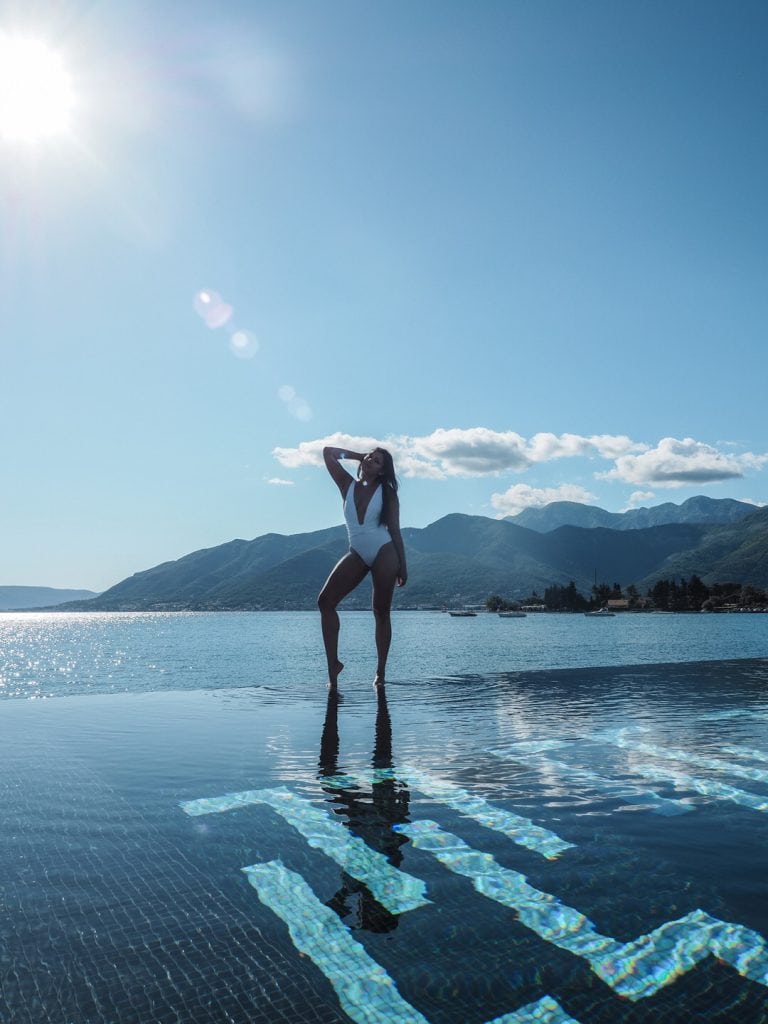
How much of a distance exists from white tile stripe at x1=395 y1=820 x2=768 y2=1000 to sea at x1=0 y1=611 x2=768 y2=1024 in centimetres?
1

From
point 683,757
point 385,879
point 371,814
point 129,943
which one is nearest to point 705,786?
point 683,757

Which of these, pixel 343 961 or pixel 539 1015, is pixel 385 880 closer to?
pixel 343 961

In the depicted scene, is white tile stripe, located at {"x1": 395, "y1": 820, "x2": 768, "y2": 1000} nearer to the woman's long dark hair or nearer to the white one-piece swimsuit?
the white one-piece swimsuit

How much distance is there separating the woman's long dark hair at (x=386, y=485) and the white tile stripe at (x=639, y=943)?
271 inches

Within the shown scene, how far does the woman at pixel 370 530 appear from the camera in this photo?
9617 mm

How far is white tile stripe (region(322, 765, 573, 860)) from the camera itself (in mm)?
3550

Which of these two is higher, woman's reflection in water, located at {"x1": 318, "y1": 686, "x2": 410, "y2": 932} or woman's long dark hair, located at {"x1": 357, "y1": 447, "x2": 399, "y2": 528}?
woman's long dark hair, located at {"x1": 357, "y1": 447, "x2": 399, "y2": 528}

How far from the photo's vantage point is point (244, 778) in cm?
501

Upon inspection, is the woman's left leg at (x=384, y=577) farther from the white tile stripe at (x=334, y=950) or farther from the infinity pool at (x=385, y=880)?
the white tile stripe at (x=334, y=950)

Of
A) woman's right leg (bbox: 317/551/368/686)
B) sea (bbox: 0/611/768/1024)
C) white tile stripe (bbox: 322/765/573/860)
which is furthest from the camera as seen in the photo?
woman's right leg (bbox: 317/551/368/686)

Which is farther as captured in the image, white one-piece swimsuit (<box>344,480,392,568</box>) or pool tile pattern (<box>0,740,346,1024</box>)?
white one-piece swimsuit (<box>344,480,392,568</box>)

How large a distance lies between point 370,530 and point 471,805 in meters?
5.63

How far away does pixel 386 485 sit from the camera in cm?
972

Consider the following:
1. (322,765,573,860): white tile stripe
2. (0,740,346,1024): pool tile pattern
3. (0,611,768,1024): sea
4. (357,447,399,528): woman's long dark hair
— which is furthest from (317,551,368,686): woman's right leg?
(0,740,346,1024): pool tile pattern
